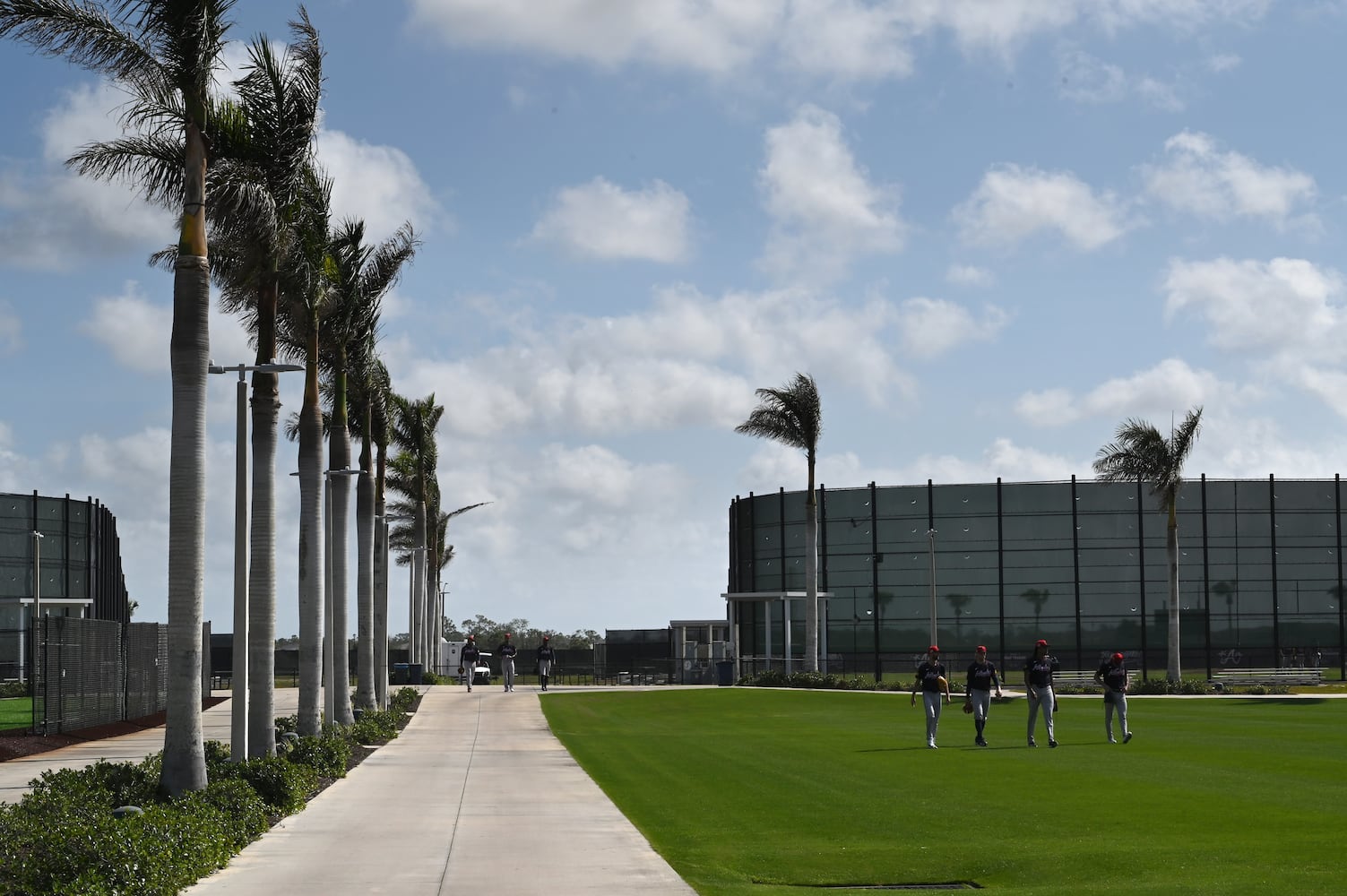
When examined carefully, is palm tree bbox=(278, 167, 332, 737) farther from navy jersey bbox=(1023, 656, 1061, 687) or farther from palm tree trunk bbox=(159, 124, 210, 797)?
navy jersey bbox=(1023, 656, 1061, 687)

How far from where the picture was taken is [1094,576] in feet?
260

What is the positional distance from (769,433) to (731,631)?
1092 centimetres

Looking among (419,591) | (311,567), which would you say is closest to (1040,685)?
(311,567)

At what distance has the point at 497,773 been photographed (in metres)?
24.0

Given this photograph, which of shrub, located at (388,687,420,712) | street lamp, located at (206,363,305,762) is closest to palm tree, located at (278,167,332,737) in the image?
street lamp, located at (206,363,305,762)

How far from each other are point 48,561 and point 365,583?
51786 mm

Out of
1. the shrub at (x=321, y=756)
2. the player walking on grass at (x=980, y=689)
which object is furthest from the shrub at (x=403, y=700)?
the player walking on grass at (x=980, y=689)

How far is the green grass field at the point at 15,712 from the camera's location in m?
38.0

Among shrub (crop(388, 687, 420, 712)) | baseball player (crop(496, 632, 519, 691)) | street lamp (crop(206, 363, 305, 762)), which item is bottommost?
shrub (crop(388, 687, 420, 712))

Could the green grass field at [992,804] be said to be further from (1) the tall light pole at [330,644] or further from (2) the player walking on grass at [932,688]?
(1) the tall light pole at [330,644]

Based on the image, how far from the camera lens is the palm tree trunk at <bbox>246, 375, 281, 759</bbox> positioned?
72.4ft

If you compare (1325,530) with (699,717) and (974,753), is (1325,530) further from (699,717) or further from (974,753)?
(974,753)

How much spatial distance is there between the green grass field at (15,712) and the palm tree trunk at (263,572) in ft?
48.8

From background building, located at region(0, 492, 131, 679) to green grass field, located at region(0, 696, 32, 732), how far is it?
869 inches
